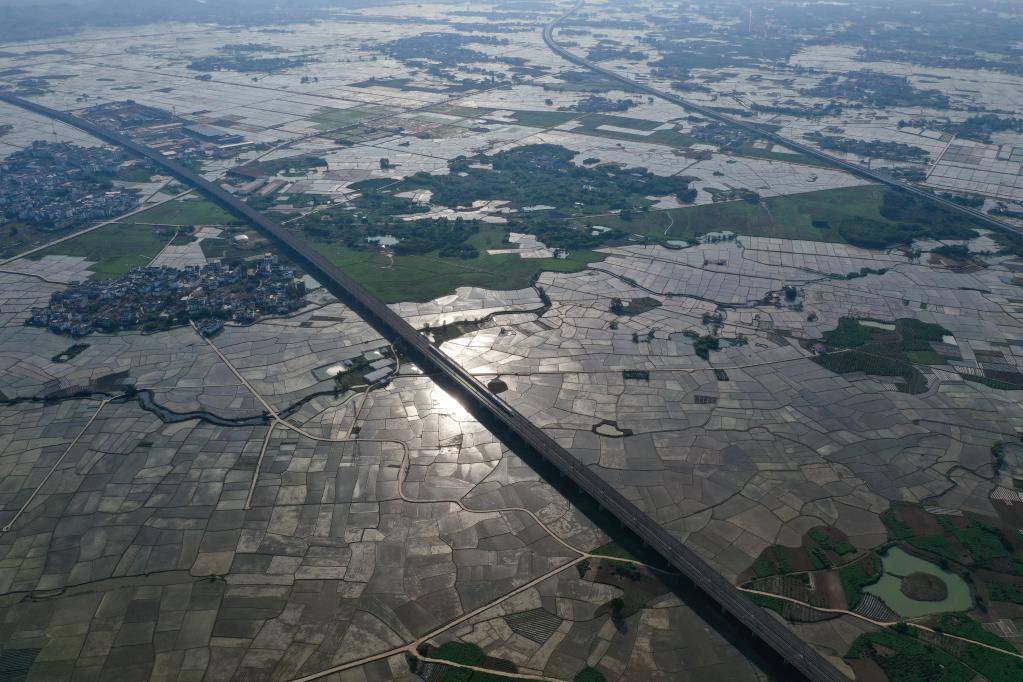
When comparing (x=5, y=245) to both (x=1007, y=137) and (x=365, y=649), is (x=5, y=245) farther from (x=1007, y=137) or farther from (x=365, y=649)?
(x=1007, y=137)

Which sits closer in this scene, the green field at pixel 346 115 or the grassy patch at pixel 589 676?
the grassy patch at pixel 589 676

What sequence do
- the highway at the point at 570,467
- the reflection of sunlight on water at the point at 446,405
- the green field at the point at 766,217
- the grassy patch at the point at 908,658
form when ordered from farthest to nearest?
the green field at the point at 766,217 → the reflection of sunlight on water at the point at 446,405 → the highway at the point at 570,467 → the grassy patch at the point at 908,658

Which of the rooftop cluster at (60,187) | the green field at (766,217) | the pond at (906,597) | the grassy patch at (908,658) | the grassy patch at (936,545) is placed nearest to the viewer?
the grassy patch at (908,658)

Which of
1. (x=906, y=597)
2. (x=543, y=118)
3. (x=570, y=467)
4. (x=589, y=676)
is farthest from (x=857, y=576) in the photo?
(x=543, y=118)

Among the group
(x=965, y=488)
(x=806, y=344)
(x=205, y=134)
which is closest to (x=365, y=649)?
(x=965, y=488)

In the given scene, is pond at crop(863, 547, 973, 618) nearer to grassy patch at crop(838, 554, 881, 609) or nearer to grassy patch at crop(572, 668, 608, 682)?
grassy patch at crop(838, 554, 881, 609)

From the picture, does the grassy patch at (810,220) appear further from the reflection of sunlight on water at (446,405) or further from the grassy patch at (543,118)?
the grassy patch at (543,118)

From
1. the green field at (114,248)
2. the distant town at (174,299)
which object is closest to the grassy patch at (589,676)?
the distant town at (174,299)

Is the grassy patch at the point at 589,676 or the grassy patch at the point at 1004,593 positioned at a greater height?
the grassy patch at the point at 1004,593
